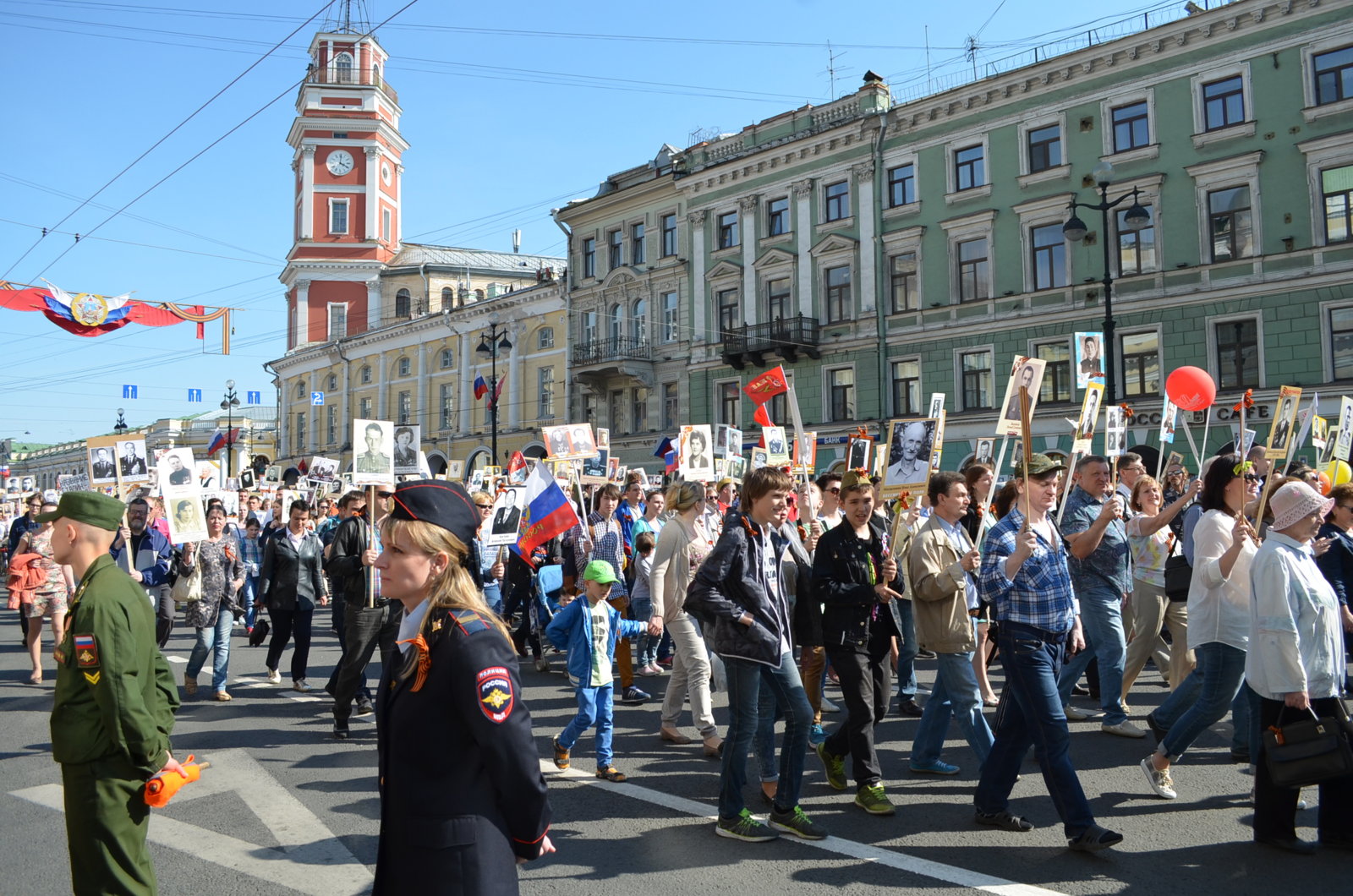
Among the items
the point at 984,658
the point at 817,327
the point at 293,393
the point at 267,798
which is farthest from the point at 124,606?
the point at 293,393

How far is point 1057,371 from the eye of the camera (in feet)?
95.3

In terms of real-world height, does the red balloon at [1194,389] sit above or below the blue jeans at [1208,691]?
above

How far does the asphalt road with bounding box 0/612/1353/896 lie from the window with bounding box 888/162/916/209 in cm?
2701

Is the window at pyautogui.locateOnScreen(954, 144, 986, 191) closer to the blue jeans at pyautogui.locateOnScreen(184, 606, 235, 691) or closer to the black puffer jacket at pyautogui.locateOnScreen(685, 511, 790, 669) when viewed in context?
the blue jeans at pyautogui.locateOnScreen(184, 606, 235, 691)

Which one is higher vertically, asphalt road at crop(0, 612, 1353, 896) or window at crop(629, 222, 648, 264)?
window at crop(629, 222, 648, 264)

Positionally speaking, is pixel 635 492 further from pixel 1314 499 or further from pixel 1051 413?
pixel 1051 413

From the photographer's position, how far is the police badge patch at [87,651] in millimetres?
3756

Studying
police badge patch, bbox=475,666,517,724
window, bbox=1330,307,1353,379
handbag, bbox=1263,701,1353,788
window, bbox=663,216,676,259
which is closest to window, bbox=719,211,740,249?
window, bbox=663,216,676,259

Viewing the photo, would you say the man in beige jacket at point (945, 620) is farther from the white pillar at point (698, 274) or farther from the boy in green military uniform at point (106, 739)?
the white pillar at point (698, 274)

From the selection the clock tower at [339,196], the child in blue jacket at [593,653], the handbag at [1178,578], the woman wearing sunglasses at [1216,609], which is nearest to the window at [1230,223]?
the handbag at [1178,578]

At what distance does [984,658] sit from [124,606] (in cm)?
691

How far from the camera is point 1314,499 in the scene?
4938mm

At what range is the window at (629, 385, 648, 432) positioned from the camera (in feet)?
135

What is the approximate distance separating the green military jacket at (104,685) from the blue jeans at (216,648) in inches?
245
